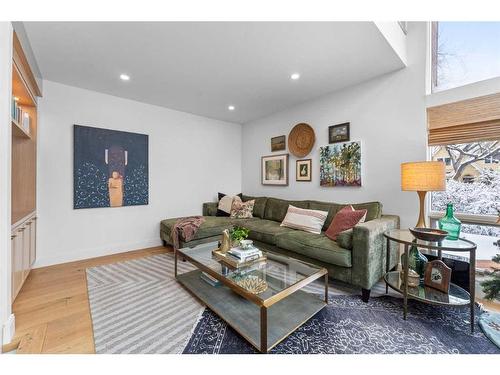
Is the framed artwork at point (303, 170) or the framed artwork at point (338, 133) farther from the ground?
the framed artwork at point (338, 133)

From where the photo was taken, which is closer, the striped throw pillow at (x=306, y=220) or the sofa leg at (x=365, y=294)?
the sofa leg at (x=365, y=294)

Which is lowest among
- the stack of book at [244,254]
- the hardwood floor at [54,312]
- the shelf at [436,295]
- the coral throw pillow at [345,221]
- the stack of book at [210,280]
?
the hardwood floor at [54,312]

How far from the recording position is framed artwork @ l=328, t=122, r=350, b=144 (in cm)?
299

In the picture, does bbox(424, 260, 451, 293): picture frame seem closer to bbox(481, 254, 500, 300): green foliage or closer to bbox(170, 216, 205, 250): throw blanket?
bbox(481, 254, 500, 300): green foliage

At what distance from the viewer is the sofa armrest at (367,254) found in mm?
1900

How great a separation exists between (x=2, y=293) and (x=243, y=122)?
4.19 metres

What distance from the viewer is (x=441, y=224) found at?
1.85 metres

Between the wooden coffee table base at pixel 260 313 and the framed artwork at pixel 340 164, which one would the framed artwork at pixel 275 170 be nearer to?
the framed artwork at pixel 340 164

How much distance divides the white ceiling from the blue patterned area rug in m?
2.38

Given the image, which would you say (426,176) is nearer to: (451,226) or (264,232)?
(451,226)

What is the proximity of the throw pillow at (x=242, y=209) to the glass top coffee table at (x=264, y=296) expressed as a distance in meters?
1.56

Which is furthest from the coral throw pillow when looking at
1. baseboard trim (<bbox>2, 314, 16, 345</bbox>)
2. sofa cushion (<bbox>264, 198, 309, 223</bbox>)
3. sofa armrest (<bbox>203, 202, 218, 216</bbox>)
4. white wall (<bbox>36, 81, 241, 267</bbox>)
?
baseboard trim (<bbox>2, 314, 16, 345</bbox>)

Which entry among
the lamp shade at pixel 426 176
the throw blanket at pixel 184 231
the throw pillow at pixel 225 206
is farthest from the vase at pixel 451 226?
the throw pillow at pixel 225 206
